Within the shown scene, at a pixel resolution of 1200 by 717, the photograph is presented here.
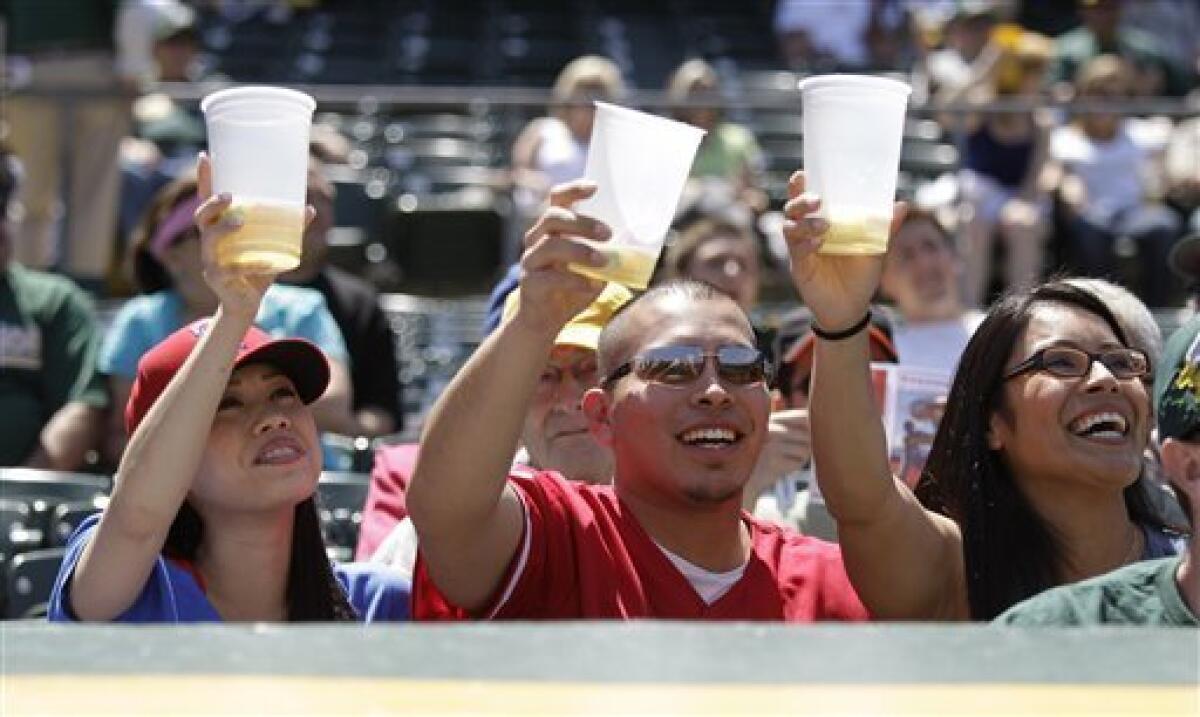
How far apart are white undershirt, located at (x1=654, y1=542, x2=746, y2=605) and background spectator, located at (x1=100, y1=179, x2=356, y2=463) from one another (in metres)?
2.81

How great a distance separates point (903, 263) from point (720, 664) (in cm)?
519

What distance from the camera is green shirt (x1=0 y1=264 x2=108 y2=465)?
7.27 m

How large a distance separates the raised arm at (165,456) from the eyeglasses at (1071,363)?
1301 mm

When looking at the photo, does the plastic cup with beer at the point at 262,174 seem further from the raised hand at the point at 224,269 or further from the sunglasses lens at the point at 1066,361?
the sunglasses lens at the point at 1066,361

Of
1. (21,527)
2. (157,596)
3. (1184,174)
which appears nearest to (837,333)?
(157,596)

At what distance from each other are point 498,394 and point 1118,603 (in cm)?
88

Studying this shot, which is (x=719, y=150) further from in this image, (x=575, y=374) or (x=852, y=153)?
(x=852, y=153)

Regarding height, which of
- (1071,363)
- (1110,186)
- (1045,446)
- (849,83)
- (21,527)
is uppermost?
(849,83)

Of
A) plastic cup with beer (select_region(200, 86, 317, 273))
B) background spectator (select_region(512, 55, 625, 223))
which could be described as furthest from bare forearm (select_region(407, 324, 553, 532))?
background spectator (select_region(512, 55, 625, 223))

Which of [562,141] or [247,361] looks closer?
[247,361]

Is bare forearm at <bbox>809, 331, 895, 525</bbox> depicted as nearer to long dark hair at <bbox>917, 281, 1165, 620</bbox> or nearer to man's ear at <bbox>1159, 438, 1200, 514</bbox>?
long dark hair at <bbox>917, 281, 1165, 620</bbox>

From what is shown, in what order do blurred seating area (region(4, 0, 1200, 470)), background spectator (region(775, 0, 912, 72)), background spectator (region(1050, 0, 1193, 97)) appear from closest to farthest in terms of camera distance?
blurred seating area (region(4, 0, 1200, 470)), background spectator (region(1050, 0, 1193, 97)), background spectator (region(775, 0, 912, 72))

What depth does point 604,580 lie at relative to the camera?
381cm

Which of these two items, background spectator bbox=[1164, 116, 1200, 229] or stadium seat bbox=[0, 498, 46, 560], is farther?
background spectator bbox=[1164, 116, 1200, 229]
